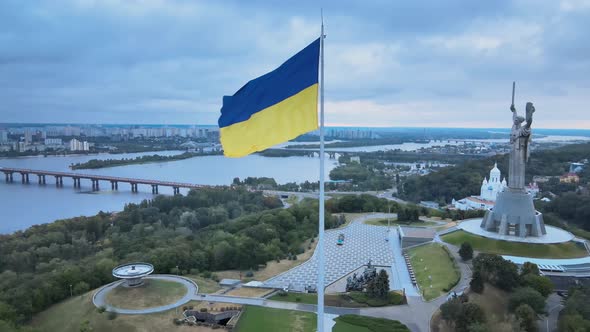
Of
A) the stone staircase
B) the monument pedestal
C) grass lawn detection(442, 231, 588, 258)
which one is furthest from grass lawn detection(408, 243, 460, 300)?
the monument pedestal

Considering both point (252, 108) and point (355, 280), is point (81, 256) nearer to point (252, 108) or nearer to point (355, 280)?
point (355, 280)

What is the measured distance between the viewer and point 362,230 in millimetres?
23062

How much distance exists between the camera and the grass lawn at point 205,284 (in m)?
14.2

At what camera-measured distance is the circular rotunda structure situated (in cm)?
1332

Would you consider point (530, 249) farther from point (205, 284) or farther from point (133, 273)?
point (133, 273)

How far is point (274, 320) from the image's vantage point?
1203 centimetres

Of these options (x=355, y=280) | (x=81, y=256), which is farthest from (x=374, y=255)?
(x=81, y=256)

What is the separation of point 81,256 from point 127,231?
522 cm

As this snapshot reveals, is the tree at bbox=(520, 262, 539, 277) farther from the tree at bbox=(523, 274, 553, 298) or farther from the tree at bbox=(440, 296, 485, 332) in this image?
the tree at bbox=(440, 296, 485, 332)

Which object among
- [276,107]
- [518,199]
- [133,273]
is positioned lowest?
[133,273]

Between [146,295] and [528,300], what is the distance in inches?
442

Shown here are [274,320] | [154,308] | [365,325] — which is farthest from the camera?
[154,308]

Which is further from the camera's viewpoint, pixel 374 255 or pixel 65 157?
pixel 65 157

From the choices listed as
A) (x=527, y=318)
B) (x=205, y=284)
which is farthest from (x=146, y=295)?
(x=527, y=318)
